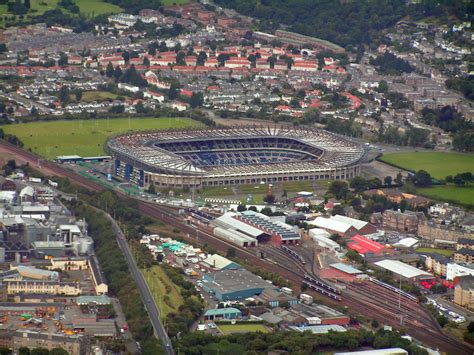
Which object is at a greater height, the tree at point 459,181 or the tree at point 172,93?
the tree at point 459,181

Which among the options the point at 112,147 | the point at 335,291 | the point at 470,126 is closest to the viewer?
the point at 335,291

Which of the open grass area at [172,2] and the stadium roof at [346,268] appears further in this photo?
the open grass area at [172,2]

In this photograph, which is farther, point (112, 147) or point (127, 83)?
point (127, 83)

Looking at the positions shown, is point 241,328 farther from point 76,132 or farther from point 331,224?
point 76,132

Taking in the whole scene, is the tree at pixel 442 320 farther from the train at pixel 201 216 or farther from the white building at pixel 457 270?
the train at pixel 201 216

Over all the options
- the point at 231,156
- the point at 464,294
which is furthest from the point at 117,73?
the point at 464,294

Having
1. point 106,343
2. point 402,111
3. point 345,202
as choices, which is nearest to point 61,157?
point 345,202

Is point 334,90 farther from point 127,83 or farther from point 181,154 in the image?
point 181,154

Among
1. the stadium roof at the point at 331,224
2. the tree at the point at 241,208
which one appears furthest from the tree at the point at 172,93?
the stadium roof at the point at 331,224
